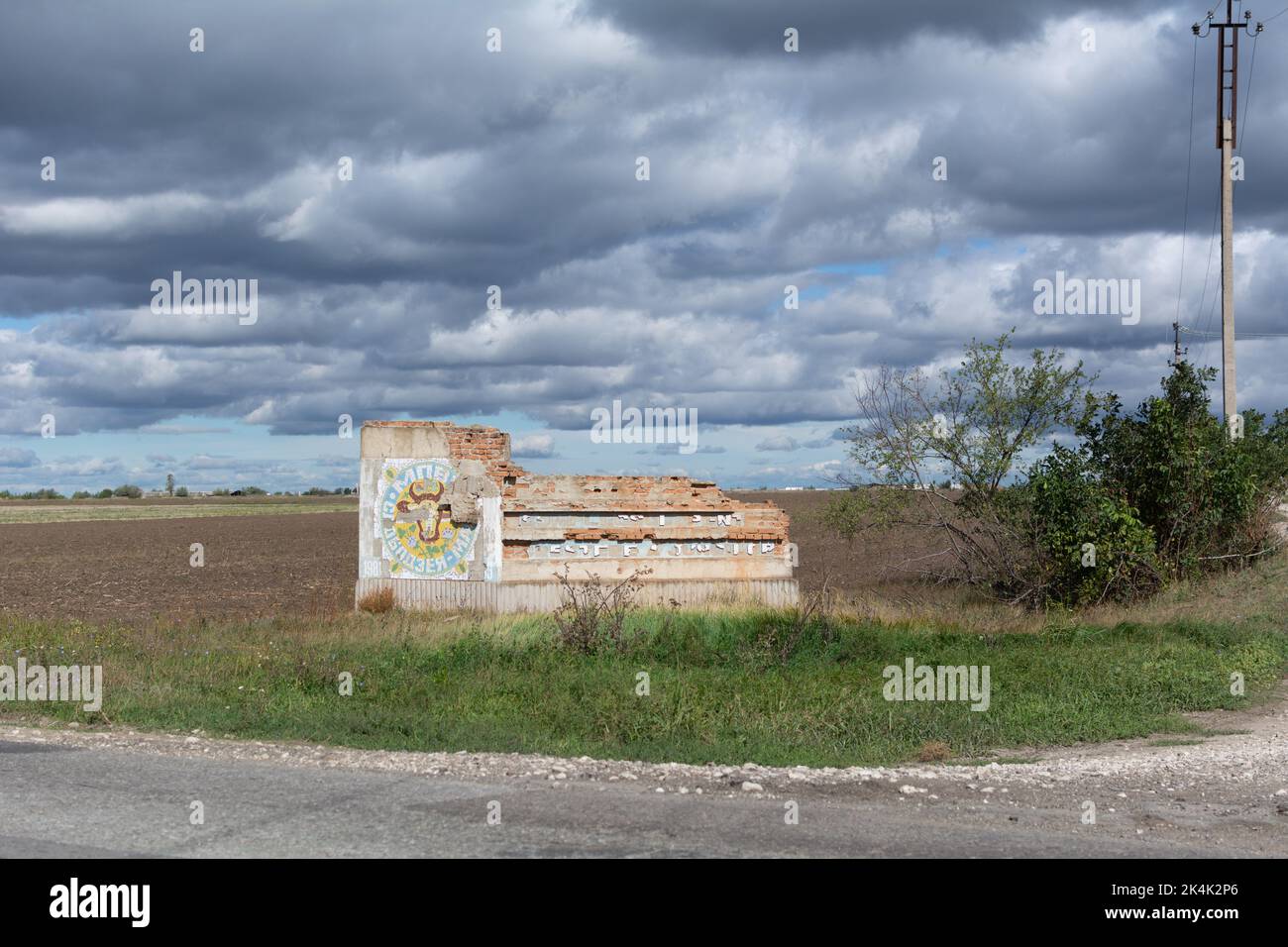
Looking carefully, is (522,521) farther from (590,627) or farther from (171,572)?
(171,572)

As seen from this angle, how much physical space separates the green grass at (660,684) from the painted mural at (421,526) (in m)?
2.65

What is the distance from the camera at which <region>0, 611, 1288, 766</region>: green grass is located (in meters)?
11.1

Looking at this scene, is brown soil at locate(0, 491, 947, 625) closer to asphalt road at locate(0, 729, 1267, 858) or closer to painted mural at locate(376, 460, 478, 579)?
painted mural at locate(376, 460, 478, 579)

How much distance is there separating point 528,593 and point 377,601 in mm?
2908

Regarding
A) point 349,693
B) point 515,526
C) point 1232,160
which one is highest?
point 1232,160

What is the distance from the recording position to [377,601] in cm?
2183

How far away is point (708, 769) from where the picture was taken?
947 centimetres

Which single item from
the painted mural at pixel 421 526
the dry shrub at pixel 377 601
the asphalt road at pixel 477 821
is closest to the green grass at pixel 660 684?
the asphalt road at pixel 477 821
